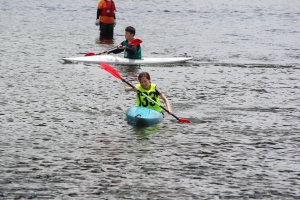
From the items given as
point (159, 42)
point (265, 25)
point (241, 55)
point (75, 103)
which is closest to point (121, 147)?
point (75, 103)

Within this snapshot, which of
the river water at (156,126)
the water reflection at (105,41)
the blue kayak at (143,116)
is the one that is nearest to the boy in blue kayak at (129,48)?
the river water at (156,126)

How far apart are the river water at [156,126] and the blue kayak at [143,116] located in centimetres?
19

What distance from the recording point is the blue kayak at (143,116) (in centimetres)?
1563

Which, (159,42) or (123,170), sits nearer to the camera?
(123,170)

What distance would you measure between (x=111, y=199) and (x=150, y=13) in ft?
117

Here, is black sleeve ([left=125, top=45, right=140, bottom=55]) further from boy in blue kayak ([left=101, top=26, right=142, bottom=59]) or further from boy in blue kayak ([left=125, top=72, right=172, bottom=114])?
boy in blue kayak ([left=125, top=72, right=172, bottom=114])

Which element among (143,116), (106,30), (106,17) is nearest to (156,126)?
(143,116)

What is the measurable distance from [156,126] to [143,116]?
1.43 ft

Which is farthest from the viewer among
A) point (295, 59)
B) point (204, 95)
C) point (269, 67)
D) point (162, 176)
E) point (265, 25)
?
point (265, 25)

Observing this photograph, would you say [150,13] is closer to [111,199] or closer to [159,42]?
[159,42]

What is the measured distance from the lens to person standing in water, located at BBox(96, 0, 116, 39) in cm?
2922

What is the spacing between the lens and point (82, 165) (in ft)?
42.5

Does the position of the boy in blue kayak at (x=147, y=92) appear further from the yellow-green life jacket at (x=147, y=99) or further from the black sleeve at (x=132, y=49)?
the black sleeve at (x=132, y=49)

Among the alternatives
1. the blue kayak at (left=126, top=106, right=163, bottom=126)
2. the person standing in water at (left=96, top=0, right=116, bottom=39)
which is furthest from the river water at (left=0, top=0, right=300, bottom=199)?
the person standing in water at (left=96, top=0, right=116, bottom=39)
